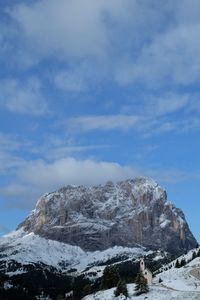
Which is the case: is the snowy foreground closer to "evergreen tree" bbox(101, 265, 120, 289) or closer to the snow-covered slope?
the snow-covered slope

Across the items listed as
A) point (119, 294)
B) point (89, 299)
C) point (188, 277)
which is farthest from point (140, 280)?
point (188, 277)

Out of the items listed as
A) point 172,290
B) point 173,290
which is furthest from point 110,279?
point 172,290

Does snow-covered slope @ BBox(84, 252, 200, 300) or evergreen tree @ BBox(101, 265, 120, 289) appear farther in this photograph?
evergreen tree @ BBox(101, 265, 120, 289)

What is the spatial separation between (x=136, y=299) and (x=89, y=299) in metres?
21.2

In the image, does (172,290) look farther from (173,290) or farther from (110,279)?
(110,279)

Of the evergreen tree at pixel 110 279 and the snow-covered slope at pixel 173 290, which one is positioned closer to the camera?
the snow-covered slope at pixel 173 290

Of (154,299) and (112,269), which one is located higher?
(112,269)

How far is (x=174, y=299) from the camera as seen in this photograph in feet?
396

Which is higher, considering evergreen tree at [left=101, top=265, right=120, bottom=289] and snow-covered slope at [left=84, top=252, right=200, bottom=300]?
evergreen tree at [left=101, top=265, right=120, bottom=289]

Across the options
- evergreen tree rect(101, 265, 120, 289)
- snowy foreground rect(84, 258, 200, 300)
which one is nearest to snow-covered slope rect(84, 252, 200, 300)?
snowy foreground rect(84, 258, 200, 300)

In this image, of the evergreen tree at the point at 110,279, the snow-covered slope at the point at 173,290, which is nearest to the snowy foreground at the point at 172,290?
the snow-covered slope at the point at 173,290

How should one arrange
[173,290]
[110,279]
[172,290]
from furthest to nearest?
[110,279], [173,290], [172,290]

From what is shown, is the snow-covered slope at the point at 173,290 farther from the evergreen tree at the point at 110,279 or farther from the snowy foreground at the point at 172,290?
the evergreen tree at the point at 110,279

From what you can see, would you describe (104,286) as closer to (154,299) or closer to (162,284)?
(162,284)
